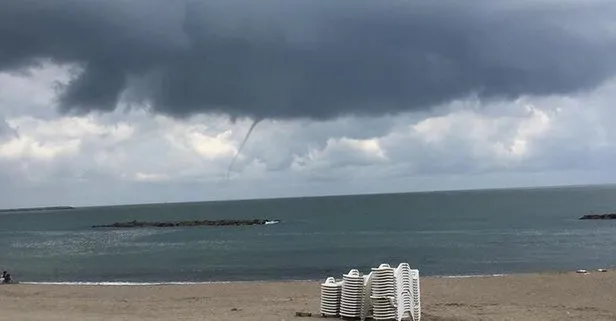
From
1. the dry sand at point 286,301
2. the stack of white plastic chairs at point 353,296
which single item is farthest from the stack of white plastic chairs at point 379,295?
the dry sand at point 286,301

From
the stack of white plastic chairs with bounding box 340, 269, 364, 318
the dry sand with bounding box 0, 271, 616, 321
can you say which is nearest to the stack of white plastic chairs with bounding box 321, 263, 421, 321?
the stack of white plastic chairs with bounding box 340, 269, 364, 318

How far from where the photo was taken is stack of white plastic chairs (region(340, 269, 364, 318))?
15.4m

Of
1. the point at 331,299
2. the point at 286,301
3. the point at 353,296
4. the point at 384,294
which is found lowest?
the point at 286,301

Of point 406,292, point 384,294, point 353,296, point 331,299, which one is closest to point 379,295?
point 384,294

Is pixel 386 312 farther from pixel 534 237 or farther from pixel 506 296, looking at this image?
pixel 534 237

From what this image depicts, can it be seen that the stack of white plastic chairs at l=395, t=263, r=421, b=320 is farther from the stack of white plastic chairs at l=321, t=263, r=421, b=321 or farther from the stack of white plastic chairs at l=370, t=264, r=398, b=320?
the stack of white plastic chairs at l=370, t=264, r=398, b=320

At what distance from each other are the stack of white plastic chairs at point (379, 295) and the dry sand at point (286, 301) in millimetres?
1023

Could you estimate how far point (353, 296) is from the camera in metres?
15.5

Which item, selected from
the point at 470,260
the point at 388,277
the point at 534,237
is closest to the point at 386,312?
the point at 388,277

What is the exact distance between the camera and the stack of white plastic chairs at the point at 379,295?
14.7 m

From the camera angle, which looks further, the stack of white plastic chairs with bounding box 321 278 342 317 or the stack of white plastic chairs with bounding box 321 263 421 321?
the stack of white plastic chairs with bounding box 321 278 342 317

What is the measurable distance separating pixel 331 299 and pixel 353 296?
759 millimetres

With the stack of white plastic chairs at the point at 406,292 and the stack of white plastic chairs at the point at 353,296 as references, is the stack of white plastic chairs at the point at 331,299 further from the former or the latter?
the stack of white plastic chairs at the point at 406,292

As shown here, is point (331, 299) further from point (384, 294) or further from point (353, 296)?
point (384, 294)
